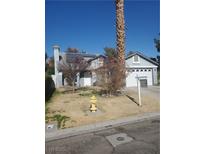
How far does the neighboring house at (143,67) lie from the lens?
12.4 meters

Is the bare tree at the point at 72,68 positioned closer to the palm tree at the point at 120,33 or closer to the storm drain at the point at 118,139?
the palm tree at the point at 120,33

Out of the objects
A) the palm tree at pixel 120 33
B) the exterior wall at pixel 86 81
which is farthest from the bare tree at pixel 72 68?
the palm tree at pixel 120 33

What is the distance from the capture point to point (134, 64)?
1248 centimetres

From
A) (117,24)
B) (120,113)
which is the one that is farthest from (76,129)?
(117,24)

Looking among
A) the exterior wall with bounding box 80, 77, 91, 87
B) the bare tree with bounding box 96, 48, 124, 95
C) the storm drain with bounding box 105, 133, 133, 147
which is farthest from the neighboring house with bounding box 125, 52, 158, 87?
the storm drain with bounding box 105, 133, 133, 147

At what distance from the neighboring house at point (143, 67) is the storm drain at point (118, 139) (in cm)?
909

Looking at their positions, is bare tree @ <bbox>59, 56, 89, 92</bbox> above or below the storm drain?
above

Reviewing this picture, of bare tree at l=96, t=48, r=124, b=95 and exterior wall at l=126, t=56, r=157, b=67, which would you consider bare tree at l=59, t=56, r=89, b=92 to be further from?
exterior wall at l=126, t=56, r=157, b=67

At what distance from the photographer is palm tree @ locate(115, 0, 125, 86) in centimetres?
785

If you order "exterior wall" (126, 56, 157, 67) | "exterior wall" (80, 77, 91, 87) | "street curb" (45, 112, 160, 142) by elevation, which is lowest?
"street curb" (45, 112, 160, 142)

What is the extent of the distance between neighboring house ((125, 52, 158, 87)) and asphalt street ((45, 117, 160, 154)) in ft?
29.2

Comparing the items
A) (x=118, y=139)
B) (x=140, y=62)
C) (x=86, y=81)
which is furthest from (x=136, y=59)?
(x=118, y=139)
